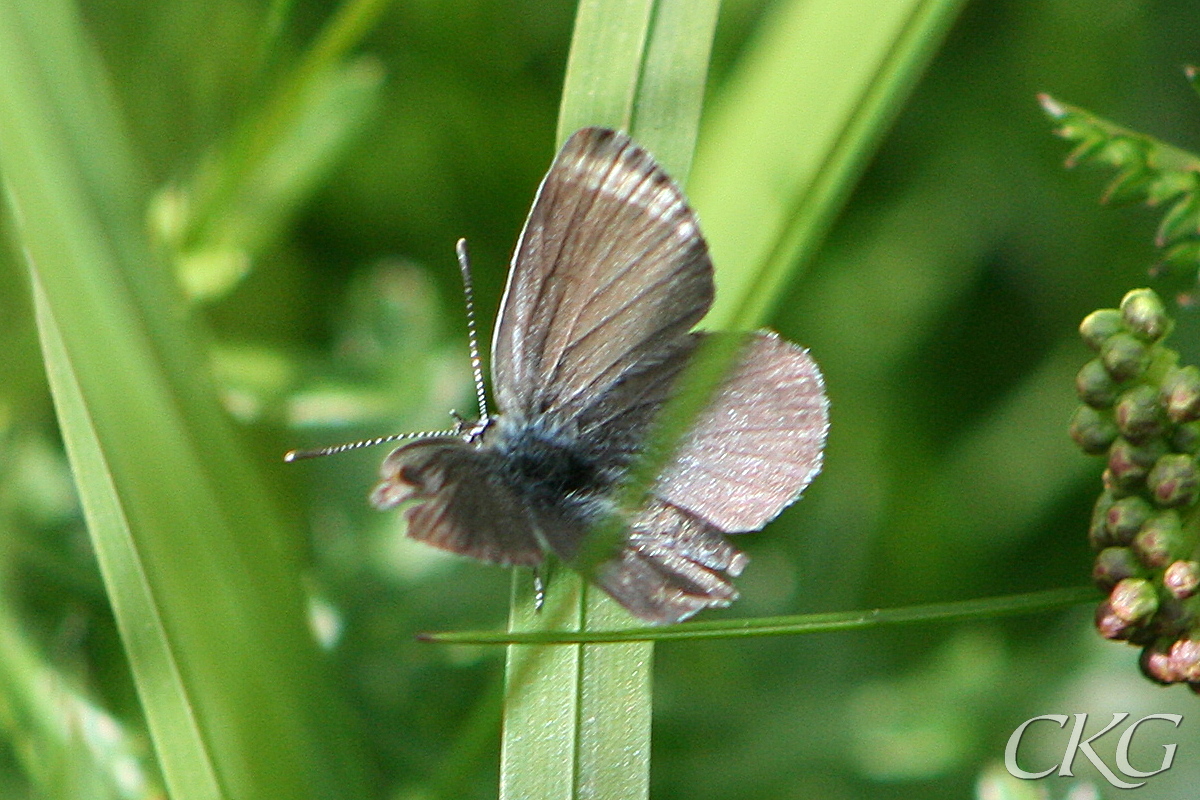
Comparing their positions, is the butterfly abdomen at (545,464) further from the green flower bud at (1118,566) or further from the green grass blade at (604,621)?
the green flower bud at (1118,566)

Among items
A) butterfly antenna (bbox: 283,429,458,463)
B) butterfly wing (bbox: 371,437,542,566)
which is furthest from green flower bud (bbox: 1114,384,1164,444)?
butterfly antenna (bbox: 283,429,458,463)

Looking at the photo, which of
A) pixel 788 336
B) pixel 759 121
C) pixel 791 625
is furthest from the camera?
pixel 788 336

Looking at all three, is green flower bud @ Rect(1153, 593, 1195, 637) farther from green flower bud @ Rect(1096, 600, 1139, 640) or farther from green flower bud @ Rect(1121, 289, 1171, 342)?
green flower bud @ Rect(1121, 289, 1171, 342)

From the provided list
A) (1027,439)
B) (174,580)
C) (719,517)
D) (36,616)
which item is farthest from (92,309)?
(1027,439)

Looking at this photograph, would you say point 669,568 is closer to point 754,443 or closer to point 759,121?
point 754,443

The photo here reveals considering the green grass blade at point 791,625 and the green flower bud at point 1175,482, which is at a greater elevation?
the green flower bud at point 1175,482

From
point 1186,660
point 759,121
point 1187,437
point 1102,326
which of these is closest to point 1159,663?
point 1186,660

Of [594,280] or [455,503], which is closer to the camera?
[455,503]

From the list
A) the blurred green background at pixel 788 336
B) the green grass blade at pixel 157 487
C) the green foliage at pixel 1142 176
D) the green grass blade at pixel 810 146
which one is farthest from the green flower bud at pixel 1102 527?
the blurred green background at pixel 788 336
